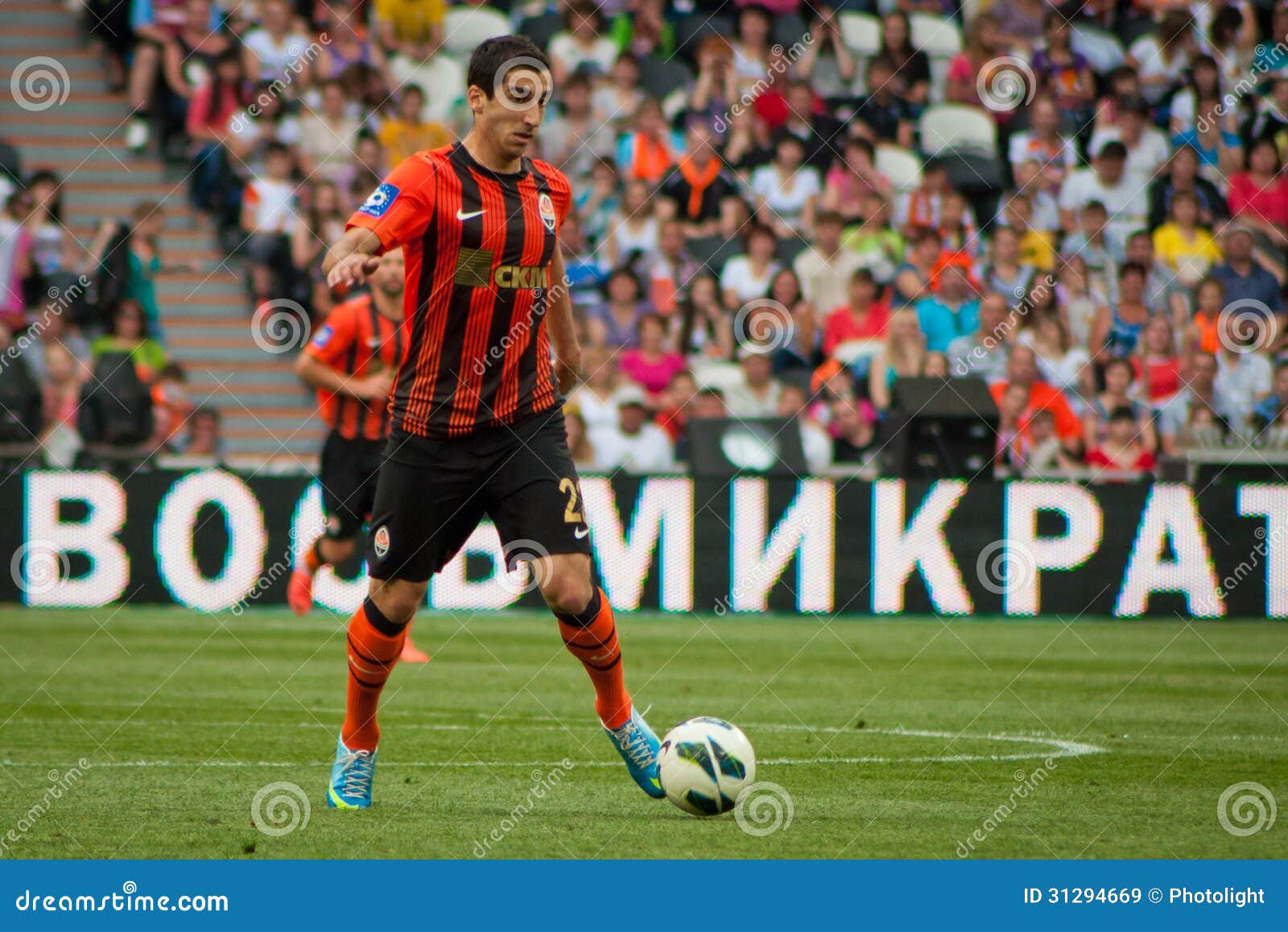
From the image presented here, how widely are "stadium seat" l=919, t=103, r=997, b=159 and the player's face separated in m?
13.5

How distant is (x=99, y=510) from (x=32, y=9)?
26.1 feet

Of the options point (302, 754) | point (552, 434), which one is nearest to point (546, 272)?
point (552, 434)

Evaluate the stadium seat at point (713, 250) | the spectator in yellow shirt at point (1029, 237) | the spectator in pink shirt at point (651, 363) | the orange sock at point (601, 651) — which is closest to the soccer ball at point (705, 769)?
the orange sock at point (601, 651)

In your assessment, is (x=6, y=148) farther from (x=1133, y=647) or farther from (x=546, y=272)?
(x=546, y=272)

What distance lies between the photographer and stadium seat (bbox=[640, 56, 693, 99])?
19.3 m

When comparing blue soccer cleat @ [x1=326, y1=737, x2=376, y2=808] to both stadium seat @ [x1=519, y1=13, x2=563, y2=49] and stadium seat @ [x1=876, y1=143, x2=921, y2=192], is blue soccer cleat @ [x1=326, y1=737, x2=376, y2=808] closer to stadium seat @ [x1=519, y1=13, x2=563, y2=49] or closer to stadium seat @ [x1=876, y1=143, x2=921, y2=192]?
stadium seat @ [x1=876, y1=143, x2=921, y2=192]

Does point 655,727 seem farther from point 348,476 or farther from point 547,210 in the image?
point 348,476

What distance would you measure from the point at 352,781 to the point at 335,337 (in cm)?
490

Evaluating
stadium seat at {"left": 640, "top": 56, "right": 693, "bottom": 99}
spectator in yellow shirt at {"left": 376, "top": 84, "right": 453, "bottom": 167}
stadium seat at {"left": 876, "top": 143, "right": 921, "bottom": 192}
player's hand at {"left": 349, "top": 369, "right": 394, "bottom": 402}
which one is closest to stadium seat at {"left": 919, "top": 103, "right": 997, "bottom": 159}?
stadium seat at {"left": 876, "top": 143, "right": 921, "bottom": 192}

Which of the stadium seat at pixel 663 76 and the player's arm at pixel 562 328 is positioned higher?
the stadium seat at pixel 663 76

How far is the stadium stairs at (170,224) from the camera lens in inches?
691

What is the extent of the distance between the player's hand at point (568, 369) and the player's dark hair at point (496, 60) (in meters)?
1.06

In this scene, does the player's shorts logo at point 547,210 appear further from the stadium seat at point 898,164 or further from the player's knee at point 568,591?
the stadium seat at point 898,164

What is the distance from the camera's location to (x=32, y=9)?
20.1 m
